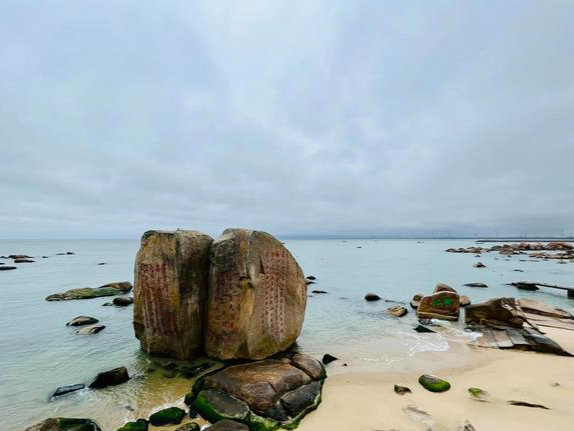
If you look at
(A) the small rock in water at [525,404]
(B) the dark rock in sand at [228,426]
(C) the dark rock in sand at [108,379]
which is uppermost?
(B) the dark rock in sand at [228,426]

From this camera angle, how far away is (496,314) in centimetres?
1226

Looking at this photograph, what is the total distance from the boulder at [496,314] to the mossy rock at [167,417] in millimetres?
12644

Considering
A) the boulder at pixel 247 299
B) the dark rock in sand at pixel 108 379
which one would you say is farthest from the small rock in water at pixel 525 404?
the dark rock in sand at pixel 108 379

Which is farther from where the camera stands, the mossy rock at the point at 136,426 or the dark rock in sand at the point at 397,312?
the dark rock in sand at the point at 397,312

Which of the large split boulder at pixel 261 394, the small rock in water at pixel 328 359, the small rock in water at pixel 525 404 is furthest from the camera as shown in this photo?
the small rock in water at pixel 328 359

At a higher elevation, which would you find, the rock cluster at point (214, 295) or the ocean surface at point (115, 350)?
the rock cluster at point (214, 295)

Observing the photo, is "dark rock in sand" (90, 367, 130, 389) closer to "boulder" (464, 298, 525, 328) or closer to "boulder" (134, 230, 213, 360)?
"boulder" (134, 230, 213, 360)

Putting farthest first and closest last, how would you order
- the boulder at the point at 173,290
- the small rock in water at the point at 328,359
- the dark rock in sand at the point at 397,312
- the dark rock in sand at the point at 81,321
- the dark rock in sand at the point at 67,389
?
the dark rock in sand at the point at 397,312 < the dark rock in sand at the point at 81,321 < the small rock in water at the point at 328,359 < the boulder at the point at 173,290 < the dark rock in sand at the point at 67,389

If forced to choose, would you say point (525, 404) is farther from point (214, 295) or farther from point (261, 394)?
point (214, 295)

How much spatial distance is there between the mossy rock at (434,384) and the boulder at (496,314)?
721cm

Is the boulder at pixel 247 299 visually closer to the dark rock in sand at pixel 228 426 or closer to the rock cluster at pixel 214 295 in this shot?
the rock cluster at pixel 214 295

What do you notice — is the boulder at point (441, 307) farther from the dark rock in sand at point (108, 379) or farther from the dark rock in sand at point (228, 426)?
the dark rock in sand at point (108, 379)

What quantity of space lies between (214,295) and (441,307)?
11880 millimetres

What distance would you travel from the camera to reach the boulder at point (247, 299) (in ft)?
25.6
